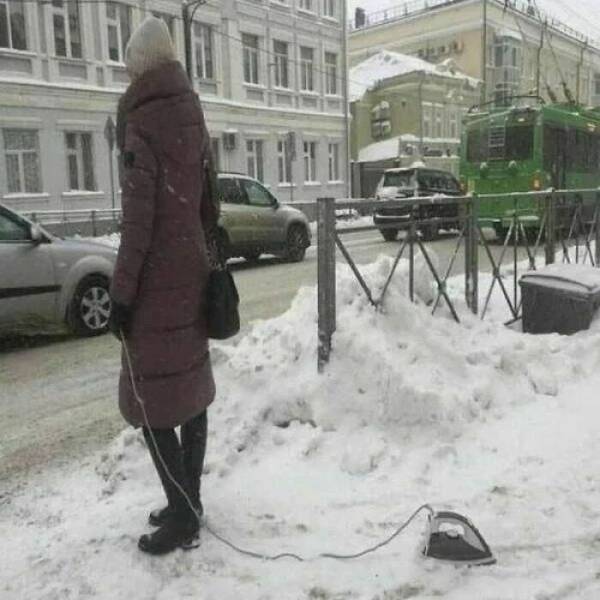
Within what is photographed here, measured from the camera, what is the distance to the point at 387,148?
41656 mm

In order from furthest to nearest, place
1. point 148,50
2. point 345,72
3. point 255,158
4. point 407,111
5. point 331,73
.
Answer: point 407,111 → point 345,72 → point 331,73 → point 255,158 → point 148,50

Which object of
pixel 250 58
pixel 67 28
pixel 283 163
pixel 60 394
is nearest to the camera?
pixel 60 394

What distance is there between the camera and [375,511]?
3.32m

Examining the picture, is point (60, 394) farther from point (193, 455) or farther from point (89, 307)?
point (193, 455)

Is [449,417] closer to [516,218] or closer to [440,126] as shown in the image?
[516,218]

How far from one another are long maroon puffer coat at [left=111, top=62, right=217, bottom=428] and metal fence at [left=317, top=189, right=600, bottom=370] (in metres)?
1.52

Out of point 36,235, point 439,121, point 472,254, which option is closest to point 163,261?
point 472,254

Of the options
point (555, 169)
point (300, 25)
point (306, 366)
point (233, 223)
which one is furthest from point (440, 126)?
point (306, 366)

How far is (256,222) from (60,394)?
8706mm

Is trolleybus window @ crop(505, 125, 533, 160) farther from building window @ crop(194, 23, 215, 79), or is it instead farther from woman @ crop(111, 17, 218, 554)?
woman @ crop(111, 17, 218, 554)

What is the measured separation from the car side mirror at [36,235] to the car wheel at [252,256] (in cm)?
712

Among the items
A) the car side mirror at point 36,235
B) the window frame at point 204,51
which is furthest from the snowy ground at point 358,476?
the window frame at point 204,51

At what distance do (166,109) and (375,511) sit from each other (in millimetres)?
1907

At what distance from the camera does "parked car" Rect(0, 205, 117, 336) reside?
6.68 metres
